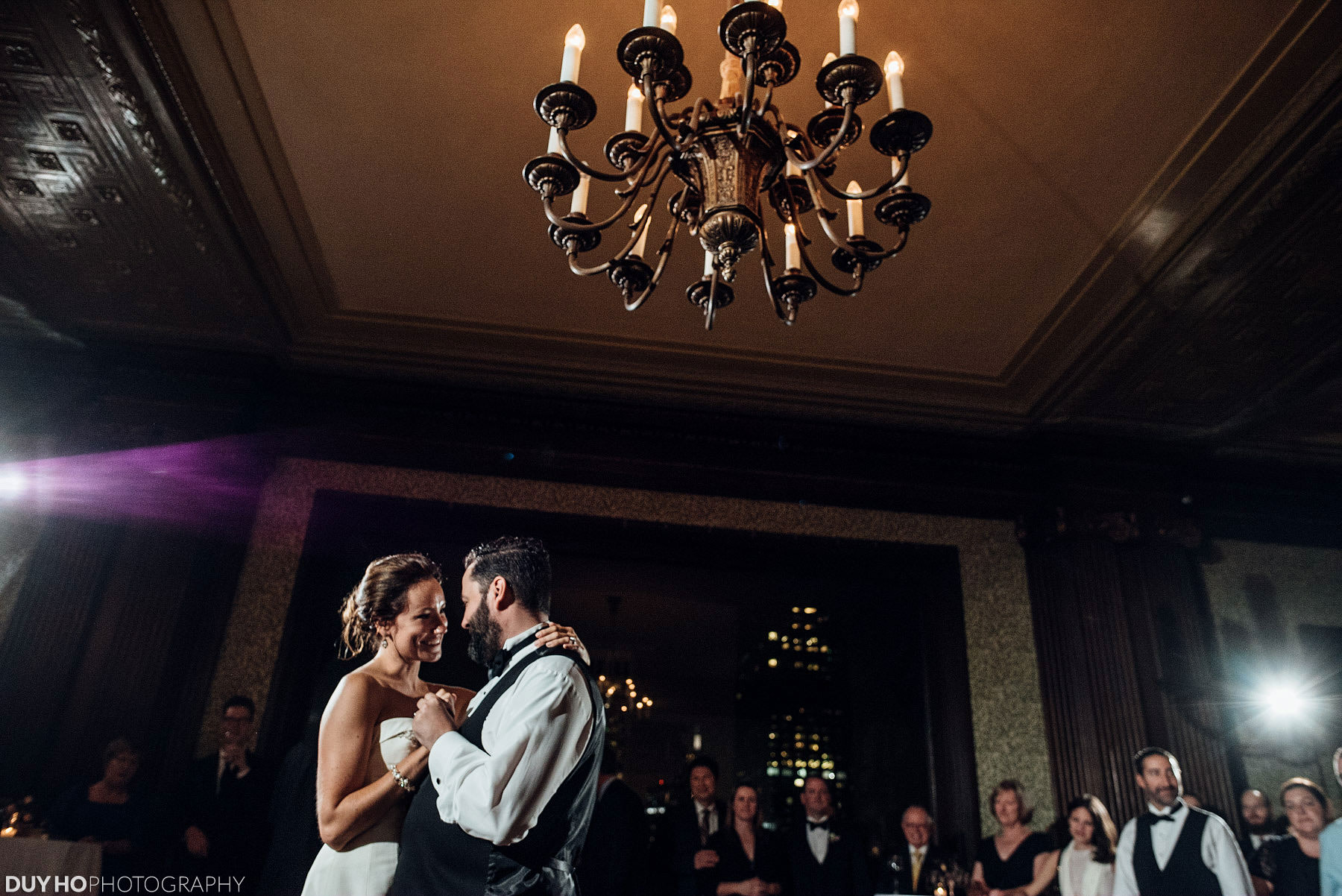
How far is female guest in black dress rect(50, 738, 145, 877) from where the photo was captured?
15.0 feet

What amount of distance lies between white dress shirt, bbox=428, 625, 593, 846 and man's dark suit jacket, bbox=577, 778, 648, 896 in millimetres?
2890

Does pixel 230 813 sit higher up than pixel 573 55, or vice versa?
pixel 573 55

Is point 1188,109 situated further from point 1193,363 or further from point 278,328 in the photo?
point 278,328

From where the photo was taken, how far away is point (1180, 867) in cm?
460

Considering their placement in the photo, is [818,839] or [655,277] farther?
[818,839]

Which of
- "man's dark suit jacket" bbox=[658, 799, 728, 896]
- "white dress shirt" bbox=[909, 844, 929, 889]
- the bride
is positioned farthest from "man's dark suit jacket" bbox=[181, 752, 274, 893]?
"white dress shirt" bbox=[909, 844, 929, 889]

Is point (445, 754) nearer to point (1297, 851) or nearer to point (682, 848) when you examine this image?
point (682, 848)

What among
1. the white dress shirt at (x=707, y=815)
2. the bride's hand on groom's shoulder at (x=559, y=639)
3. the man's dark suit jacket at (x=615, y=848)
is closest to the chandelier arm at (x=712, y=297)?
the bride's hand on groom's shoulder at (x=559, y=639)

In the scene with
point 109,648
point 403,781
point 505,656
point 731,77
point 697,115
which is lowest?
point 403,781

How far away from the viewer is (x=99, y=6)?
3.53 meters

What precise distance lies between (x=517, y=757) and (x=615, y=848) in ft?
11.1

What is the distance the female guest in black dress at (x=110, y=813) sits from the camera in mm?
4578

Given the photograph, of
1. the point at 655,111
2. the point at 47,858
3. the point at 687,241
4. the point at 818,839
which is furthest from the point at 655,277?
the point at 818,839

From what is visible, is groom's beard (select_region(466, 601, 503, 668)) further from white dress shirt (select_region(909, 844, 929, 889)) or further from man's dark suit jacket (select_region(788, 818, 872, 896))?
white dress shirt (select_region(909, 844, 929, 889))
